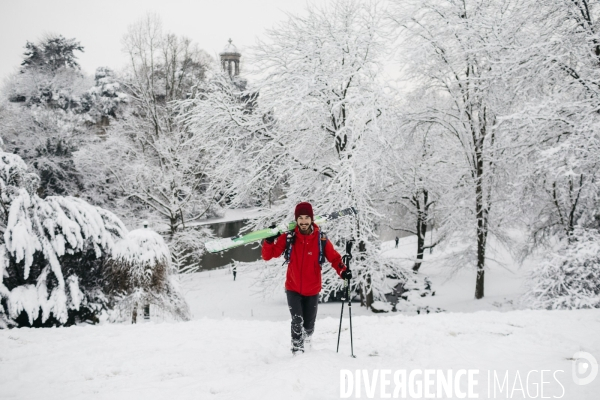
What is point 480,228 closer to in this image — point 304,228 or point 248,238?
point 304,228

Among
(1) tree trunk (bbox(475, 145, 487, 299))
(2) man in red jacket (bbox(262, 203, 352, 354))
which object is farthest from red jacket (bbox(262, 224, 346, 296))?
(1) tree trunk (bbox(475, 145, 487, 299))

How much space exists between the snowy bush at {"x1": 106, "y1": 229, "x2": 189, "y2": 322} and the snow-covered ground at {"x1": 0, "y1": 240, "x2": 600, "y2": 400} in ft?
9.69

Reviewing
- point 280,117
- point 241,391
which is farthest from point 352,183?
point 241,391

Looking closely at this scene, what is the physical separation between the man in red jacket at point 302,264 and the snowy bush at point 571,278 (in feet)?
22.2

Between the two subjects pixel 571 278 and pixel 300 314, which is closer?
pixel 300 314

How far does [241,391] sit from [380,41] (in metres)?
11.5

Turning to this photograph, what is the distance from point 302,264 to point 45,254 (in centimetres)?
684

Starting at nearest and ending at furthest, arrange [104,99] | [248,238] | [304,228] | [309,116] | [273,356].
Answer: [304,228] → [248,238] → [273,356] → [309,116] → [104,99]

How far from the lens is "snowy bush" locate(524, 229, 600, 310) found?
8375 mm

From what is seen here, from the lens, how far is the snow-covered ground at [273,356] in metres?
3.56

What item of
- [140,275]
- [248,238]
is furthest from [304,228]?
[140,275]

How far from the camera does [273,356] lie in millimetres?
4969

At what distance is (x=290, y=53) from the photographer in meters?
12.1

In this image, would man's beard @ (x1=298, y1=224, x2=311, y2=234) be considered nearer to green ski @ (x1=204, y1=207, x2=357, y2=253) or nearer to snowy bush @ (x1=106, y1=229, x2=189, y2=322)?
green ski @ (x1=204, y1=207, x2=357, y2=253)
